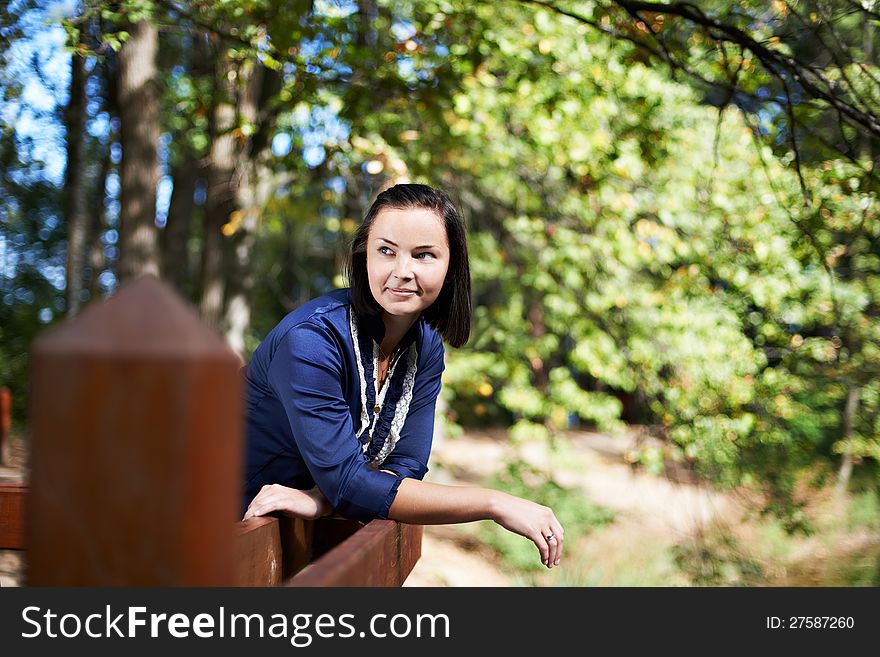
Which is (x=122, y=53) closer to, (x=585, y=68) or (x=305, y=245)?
(x=585, y=68)

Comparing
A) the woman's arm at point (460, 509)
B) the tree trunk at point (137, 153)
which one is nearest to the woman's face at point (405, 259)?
the woman's arm at point (460, 509)

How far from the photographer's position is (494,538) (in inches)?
393

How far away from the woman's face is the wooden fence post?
3.88 ft

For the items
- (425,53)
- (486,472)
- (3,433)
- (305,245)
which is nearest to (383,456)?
(425,53)

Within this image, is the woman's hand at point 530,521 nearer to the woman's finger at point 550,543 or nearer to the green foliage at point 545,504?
the woman's finger at point 550,543

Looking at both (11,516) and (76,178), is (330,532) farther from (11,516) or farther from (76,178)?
(76,178)

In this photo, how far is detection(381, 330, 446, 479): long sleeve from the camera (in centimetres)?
205

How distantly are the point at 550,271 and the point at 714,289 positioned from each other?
145 cm

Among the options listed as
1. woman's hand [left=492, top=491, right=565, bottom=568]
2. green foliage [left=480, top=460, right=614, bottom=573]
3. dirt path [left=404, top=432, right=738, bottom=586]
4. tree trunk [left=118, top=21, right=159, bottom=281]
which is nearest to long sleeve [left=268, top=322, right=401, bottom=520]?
woman's hand [left=492, top=491, right=565, bottom=568]

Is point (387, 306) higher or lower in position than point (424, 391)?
higher

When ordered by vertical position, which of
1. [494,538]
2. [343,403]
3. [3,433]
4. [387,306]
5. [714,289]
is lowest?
[494,538]

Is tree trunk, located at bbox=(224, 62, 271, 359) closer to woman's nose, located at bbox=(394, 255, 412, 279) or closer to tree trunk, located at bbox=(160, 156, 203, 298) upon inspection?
tree trunk, located at bbox=(160, 156, 203, 298)

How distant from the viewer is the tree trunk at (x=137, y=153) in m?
6.37

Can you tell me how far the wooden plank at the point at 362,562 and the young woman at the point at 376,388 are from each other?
0.15 m
